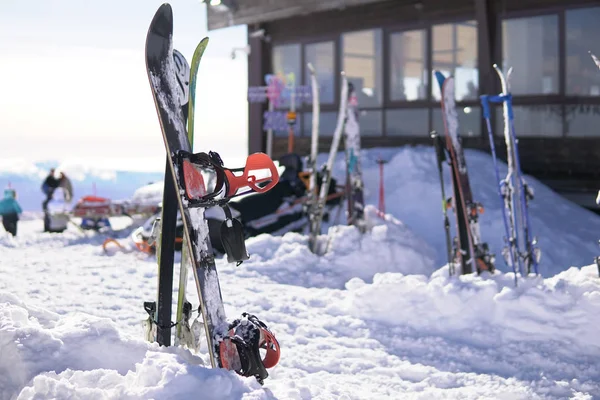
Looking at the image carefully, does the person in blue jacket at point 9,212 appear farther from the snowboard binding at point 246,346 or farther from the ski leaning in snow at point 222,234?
the snowboard binding at point 246,346

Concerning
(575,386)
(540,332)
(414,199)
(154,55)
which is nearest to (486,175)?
(414,199)

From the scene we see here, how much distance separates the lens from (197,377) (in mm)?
2994

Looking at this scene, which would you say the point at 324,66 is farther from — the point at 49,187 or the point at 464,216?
the point at 464,216

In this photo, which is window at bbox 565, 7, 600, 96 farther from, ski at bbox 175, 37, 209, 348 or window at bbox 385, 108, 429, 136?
Answer: ski at bbox 175, 37, 209, 348

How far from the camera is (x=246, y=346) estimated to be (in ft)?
10.9

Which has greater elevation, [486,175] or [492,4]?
[492,4]

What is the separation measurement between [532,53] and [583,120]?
1.50 metres

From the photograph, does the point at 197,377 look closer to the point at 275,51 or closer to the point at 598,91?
the point at 598,91

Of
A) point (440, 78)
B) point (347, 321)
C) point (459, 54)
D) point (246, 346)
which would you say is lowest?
point (347, 321)

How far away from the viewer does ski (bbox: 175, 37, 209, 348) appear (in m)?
3.82

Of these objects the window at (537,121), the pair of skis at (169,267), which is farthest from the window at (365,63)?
the pair of skis at (169,267)

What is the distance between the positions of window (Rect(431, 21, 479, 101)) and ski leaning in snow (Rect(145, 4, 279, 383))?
33.8 ft

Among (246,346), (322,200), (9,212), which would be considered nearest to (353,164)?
(322,200)

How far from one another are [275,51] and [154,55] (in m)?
13.1
